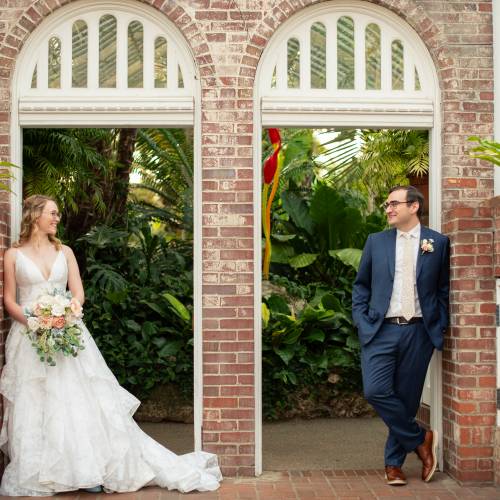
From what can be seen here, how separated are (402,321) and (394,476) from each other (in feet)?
3.64

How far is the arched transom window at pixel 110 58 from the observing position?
5.84 meters

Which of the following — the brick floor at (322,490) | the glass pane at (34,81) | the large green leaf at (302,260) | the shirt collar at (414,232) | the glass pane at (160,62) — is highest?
the glass pane at (160,62)

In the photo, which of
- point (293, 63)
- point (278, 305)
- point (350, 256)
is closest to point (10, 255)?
point (293, 63)

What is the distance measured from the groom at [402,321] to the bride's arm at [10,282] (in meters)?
2.40

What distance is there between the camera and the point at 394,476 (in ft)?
18.4

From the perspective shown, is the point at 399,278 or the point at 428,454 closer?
the point at 399,278

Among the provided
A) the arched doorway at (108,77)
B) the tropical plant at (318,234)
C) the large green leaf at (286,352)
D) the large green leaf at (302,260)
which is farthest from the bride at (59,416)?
the tropical plant at (318,234)

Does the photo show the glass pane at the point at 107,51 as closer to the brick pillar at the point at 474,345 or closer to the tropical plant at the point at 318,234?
the brick pillar at the point at 474,345

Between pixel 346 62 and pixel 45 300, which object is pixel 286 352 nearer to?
pixel 346 62

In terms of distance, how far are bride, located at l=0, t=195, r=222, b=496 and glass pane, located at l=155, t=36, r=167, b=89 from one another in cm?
127

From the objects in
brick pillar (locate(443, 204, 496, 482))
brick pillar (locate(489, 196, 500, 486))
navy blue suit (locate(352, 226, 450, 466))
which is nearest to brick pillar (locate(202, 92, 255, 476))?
navy blue suit (locate(352, 226, 450, 466))

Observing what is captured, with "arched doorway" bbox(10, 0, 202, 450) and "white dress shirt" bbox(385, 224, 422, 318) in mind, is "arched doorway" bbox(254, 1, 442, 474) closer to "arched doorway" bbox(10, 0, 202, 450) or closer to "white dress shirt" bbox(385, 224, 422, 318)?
"white dress shirt" bbox(385, 224, 422, 318)

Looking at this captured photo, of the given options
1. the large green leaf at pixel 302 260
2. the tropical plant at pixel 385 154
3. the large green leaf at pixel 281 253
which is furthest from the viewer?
the large green leaf at pixel 281 253

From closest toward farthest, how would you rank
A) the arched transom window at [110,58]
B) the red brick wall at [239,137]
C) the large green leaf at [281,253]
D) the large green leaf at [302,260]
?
the red brick wall at [239,137] < the arched transom window at [110,58] < the large green leaf at [302,260] < the large green leaf at [281,253]
